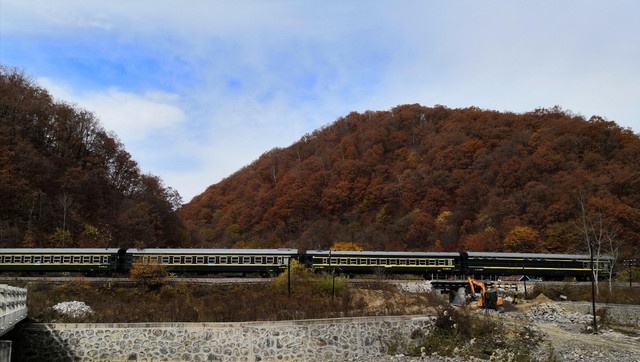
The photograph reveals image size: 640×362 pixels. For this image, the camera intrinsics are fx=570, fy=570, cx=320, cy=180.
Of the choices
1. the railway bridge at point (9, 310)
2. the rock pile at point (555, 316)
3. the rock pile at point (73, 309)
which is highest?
the railway bridge at point (9, 310)

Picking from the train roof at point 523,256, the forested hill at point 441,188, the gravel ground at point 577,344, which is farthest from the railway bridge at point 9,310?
the forested hill at point 441,188

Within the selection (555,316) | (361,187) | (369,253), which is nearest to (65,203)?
(369,253)

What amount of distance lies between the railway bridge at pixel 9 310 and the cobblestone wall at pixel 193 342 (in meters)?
1.45

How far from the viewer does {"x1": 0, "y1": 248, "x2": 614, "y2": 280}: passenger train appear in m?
37.6

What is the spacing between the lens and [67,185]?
53250 millimetres

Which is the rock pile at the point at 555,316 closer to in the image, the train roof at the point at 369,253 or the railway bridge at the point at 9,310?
the train roof at the point at 369,253

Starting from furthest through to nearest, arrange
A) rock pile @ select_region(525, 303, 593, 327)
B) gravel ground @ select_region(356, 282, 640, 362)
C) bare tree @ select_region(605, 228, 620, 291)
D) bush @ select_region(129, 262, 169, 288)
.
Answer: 1. bare tree @ select_region(605, 228, 620, 291)
2. rock pile @ select_region(525, 303, 593, 327)
3. bush @ select_region(129, 262, 169, 288)
4. gravel ground @ select_region(356, 282, 640, 362)

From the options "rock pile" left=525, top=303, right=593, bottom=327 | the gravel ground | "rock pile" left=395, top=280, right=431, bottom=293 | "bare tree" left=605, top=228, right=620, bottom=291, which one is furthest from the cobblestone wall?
"bare tree" left=605, top=228, right=620, bottom=291

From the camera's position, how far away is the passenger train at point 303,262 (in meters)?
37.6

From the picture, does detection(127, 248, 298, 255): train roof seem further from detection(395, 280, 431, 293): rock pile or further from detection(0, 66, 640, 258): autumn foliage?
detection(0, 66, 640, 258): autumn foliage

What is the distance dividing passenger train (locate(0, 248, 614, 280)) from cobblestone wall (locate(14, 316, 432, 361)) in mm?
10568

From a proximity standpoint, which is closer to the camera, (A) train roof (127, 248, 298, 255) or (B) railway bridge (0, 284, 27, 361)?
(B) railway bridge (0, 284, 27, 361)

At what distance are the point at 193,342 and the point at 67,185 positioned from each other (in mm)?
36674

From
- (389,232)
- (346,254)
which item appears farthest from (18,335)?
(389,232)
